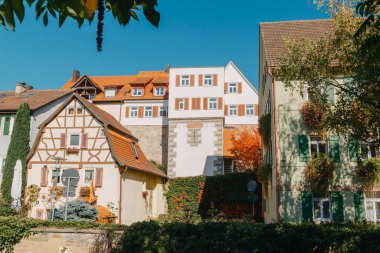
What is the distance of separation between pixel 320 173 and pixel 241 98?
24548 mm

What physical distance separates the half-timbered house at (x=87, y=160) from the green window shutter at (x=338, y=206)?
11964 mm

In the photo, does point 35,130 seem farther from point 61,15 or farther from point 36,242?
point 61,15

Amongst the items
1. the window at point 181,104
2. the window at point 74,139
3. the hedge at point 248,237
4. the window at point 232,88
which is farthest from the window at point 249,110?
the hedge at point 248,237

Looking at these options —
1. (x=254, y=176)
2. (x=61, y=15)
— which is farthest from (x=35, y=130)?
(x=61, y=15)

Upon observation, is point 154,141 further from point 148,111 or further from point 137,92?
point 137,92

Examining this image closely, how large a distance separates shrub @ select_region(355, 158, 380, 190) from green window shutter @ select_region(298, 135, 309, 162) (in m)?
2.20

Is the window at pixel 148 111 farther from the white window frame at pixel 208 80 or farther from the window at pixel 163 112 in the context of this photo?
the white window frame at pixel 208 80

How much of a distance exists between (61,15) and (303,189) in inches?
652

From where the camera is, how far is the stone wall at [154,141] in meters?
40.0

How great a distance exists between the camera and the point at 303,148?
18.1 meters

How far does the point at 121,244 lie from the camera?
470 inches

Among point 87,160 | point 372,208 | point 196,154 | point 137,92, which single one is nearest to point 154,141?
point 137,92

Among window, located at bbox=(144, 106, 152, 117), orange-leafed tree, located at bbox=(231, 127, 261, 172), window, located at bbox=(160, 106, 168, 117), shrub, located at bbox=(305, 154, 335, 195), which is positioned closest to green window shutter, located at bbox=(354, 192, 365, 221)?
shrub, located at bbox=(305, 154, 335, 195)

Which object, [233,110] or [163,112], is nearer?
[163,112]
